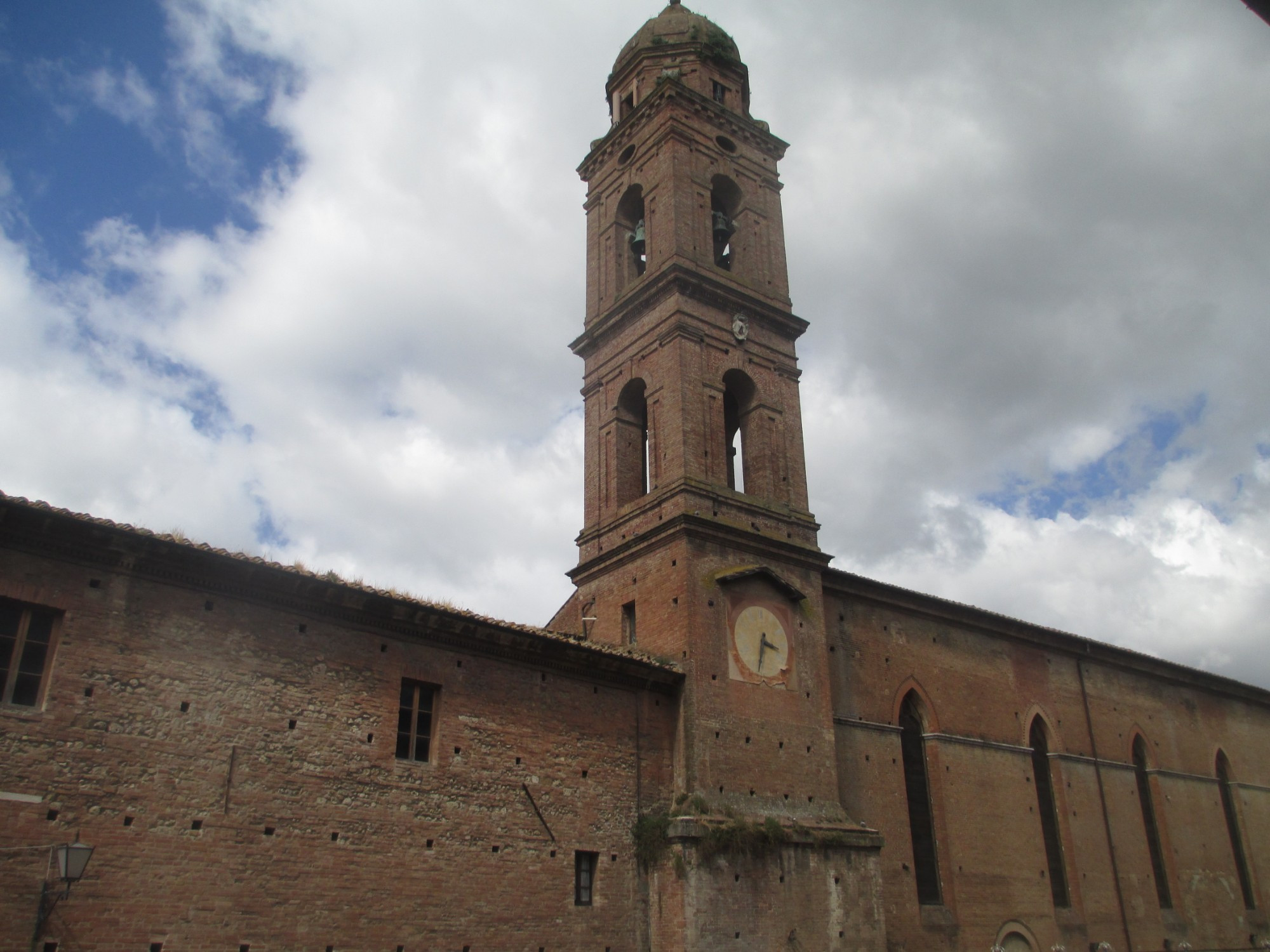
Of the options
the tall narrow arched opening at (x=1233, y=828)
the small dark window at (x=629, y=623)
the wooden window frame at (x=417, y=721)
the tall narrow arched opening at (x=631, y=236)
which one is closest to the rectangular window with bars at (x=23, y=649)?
the wooden window frame at (x=417, y=721)

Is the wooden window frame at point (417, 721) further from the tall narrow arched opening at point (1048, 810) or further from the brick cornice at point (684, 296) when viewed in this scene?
the tall narrow arched opening at point (1048, 810)

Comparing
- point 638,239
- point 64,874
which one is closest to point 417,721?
point 64,874

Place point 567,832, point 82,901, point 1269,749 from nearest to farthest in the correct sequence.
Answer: point 82,901, point 567,832, point 1269,749

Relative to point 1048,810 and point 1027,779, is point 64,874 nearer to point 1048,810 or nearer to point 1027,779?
point 1027,779

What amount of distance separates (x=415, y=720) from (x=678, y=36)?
1802 centimetres

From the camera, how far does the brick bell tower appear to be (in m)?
17.5

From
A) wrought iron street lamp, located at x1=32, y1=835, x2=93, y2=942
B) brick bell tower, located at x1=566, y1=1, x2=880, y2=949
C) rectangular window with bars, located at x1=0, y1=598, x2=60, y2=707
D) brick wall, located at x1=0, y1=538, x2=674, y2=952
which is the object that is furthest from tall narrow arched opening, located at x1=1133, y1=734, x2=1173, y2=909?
rectangular window with bars, located at x1=0, y1=598, x2=60, y2=707

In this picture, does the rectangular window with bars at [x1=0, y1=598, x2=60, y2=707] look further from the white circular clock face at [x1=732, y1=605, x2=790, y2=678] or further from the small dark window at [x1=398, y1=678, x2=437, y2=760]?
the white circular clock face at [x1=732, y1=605, x2=790, y2=678]

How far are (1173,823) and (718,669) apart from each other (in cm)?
1606

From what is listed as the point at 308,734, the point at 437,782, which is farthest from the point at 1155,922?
the point at 308,734

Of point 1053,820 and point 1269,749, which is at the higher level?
point 1269,749

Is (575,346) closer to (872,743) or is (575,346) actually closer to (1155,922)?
(872,743)

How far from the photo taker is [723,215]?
77.5 ft

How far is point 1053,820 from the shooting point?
23328mm
